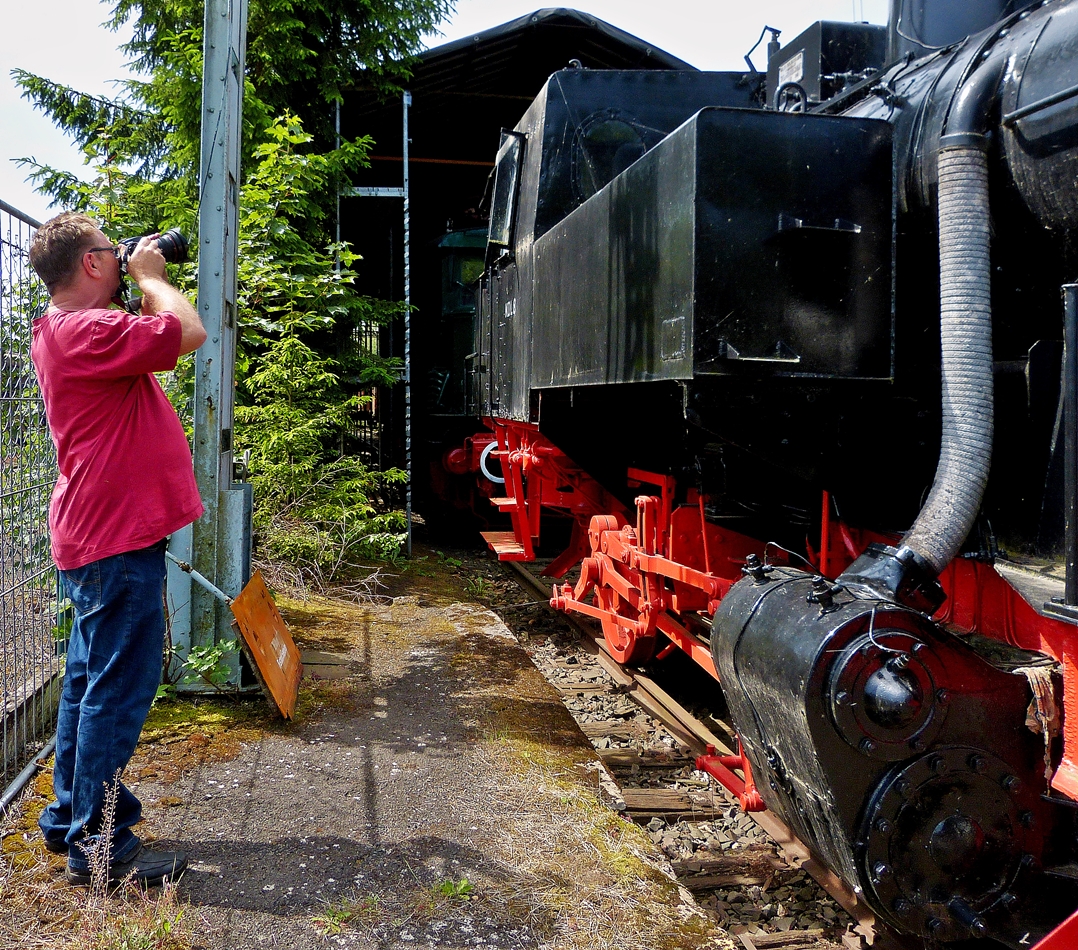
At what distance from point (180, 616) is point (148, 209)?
4.61 m

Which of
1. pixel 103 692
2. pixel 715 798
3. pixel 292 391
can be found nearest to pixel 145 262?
pixel 103 692

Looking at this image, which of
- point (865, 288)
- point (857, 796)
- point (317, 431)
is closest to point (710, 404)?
point (865, 288)

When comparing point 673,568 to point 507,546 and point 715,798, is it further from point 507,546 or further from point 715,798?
point 507,546

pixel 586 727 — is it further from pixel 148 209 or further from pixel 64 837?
pixel 148 209

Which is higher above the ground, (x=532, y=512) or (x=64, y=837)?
(x=532, y=512)

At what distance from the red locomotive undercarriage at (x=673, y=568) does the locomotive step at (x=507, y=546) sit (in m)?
0.02

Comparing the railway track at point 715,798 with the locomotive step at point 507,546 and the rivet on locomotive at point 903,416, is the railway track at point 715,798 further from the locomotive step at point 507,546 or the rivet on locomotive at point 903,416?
the locomotive step at point 507,546

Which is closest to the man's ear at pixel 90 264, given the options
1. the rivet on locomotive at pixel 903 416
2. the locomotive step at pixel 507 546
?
the rivet on locomotive at pixel 903 416

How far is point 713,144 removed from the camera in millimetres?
2670

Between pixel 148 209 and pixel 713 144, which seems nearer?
pixel 713 144

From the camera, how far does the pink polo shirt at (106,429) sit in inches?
103

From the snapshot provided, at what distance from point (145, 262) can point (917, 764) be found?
2.69 meters

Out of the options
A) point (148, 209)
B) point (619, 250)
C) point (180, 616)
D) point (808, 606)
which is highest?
point (148, 209)

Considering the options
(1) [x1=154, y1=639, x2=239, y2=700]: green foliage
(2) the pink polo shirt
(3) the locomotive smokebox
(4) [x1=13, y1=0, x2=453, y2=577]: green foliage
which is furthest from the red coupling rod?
(4) [x1=13, y1=0, x2=453, y2=577]: green foliage
